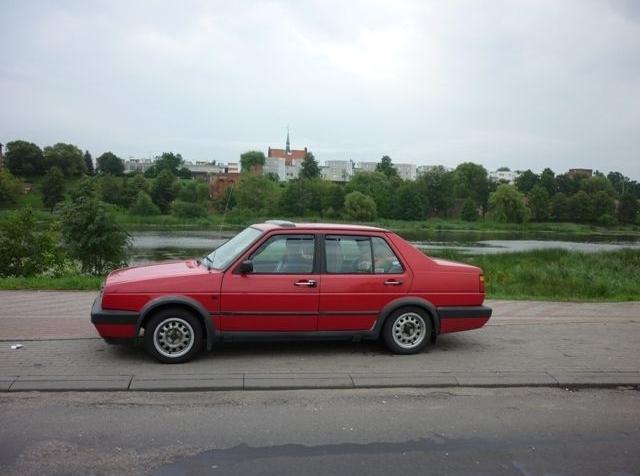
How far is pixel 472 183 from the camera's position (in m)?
123

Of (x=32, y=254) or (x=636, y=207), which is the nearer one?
(x=32, y=254)

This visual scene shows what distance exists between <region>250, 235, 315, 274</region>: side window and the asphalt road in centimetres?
156

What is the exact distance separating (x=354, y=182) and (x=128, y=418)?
344 feet

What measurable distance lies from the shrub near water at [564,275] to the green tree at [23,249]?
10466 millimetres

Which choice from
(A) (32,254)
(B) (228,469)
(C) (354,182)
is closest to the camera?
(B) (228,469)

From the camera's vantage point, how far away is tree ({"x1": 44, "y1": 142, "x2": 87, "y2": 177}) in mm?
120625

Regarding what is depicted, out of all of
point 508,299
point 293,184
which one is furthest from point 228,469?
point 293,184

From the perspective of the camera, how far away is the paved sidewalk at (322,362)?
5.93 meters

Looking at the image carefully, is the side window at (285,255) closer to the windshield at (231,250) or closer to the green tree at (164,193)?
the windshield at (231,250)

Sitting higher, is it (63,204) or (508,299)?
(63,204)

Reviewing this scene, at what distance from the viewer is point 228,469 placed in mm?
4027

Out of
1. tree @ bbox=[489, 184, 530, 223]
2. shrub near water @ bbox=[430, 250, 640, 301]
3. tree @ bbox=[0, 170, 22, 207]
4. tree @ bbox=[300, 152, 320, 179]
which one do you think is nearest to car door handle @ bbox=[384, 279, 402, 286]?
shrub near water @ bbox=[430, 250, 640, 301]

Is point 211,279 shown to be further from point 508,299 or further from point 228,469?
point 508,299

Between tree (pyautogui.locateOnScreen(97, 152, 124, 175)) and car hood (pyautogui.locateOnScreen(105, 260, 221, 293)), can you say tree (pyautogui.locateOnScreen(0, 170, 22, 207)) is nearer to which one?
tree (pyautogui.locateOnScreen(97, 152, 124, 175))
